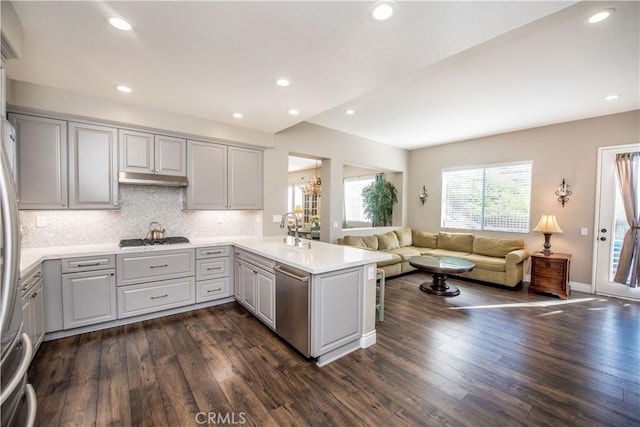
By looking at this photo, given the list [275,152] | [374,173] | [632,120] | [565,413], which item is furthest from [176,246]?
[632,120]

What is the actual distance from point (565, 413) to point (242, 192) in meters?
4.07

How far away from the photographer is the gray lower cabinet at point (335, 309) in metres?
2.31

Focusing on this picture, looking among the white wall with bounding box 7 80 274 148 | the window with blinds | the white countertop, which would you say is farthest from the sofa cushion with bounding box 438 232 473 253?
the white wall with bounding box 7 80 274 148

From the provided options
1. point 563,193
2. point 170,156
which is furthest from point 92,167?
point 563,193

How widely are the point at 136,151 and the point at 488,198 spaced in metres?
6.30

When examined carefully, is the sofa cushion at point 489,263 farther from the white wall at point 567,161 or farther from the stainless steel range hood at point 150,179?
the stainless steel range hood at point 150,179

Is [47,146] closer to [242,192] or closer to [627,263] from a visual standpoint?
[242,192]

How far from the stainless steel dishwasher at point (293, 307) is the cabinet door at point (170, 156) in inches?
80.5

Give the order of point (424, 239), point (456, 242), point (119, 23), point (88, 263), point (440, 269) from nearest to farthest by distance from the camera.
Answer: point (119, 23) < point (88, 263) < point (440, 269) < point (456, 242) < point (424, 239)

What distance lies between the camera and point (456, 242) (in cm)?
577

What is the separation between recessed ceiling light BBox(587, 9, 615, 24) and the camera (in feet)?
6.61

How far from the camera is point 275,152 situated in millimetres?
4438

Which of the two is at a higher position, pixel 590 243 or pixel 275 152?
pixel 275 152

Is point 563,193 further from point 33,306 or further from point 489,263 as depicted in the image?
point 33,306
